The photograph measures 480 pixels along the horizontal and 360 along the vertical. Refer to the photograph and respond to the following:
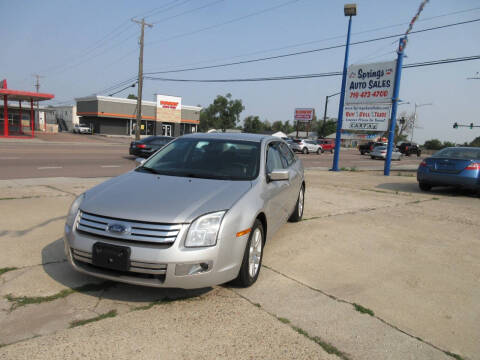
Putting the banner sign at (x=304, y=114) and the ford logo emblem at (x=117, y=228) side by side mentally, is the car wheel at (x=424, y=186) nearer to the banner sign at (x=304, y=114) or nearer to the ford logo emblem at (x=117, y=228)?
the ford logo emblem at (x=117, y=228)

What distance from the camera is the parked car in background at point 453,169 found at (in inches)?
384

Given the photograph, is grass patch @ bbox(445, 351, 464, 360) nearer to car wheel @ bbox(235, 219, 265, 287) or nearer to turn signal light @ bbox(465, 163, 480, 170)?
car wheel @ bbox(235, 219, 265, 287)

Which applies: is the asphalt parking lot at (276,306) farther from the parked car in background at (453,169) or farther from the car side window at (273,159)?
the parked car in background at (453,169)

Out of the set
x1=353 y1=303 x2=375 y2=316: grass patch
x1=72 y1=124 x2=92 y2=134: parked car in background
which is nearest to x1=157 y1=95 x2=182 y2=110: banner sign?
x1=72 y1=124 x2=92 y2=134: parked car in background

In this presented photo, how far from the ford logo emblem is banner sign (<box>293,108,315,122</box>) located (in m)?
73.0

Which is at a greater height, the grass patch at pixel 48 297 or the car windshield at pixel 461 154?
the car windshield at pixel 461 154

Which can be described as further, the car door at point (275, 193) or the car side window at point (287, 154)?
the car side window at point (287, 154)

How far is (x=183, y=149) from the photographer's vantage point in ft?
15.9

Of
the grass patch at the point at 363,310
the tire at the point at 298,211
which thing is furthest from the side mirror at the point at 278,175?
the tire at the point at 298,211

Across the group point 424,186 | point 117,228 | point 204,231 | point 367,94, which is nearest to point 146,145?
point 367,94

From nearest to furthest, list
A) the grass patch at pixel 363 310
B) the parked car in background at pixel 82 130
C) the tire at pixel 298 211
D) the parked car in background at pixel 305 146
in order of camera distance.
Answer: the grass patch at pixel 363 310, the tire at pixel 298 211, the parked car in background at pixel 305 146, the parked car in background at pixel 82 130

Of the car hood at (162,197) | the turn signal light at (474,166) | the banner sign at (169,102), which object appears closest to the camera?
the car hood at (162,197)

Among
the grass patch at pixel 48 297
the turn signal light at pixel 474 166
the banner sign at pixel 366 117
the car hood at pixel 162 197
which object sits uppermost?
the banner sign at pixel 366 117

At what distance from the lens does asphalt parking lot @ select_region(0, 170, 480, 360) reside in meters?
2.70
